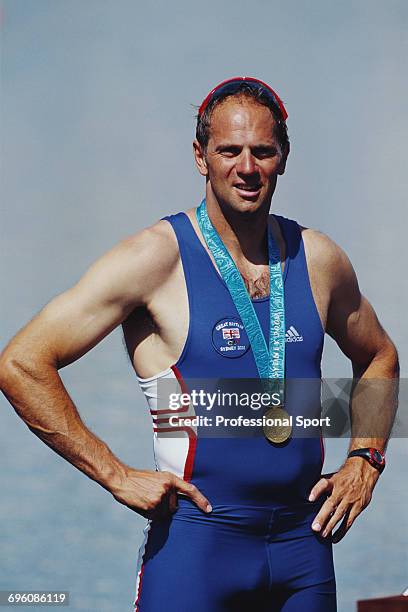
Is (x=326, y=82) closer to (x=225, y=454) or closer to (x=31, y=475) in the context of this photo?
(x=31, y=475)

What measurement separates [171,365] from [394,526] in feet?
11.7

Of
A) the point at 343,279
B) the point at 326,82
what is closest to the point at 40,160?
the point at 326,82

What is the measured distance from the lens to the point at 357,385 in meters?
3.91

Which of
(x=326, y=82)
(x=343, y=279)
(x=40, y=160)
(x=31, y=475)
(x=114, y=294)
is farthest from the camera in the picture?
(x=326, y=82)

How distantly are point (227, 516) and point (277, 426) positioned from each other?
0.27 metres

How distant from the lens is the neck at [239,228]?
3578mm

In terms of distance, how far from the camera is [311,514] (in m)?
3.53

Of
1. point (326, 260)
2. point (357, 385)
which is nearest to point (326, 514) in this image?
point (357, 385)

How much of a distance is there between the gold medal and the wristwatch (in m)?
0.35

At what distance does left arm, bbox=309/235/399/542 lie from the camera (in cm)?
360

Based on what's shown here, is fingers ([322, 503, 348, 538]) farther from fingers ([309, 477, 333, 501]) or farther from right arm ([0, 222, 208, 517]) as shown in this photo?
right arm ([0, 222, 208, 517])

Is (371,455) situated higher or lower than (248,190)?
lower

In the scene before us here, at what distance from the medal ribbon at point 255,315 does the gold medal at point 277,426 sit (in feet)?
0.13

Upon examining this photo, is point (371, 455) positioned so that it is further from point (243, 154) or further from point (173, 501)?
point (243, 154)
